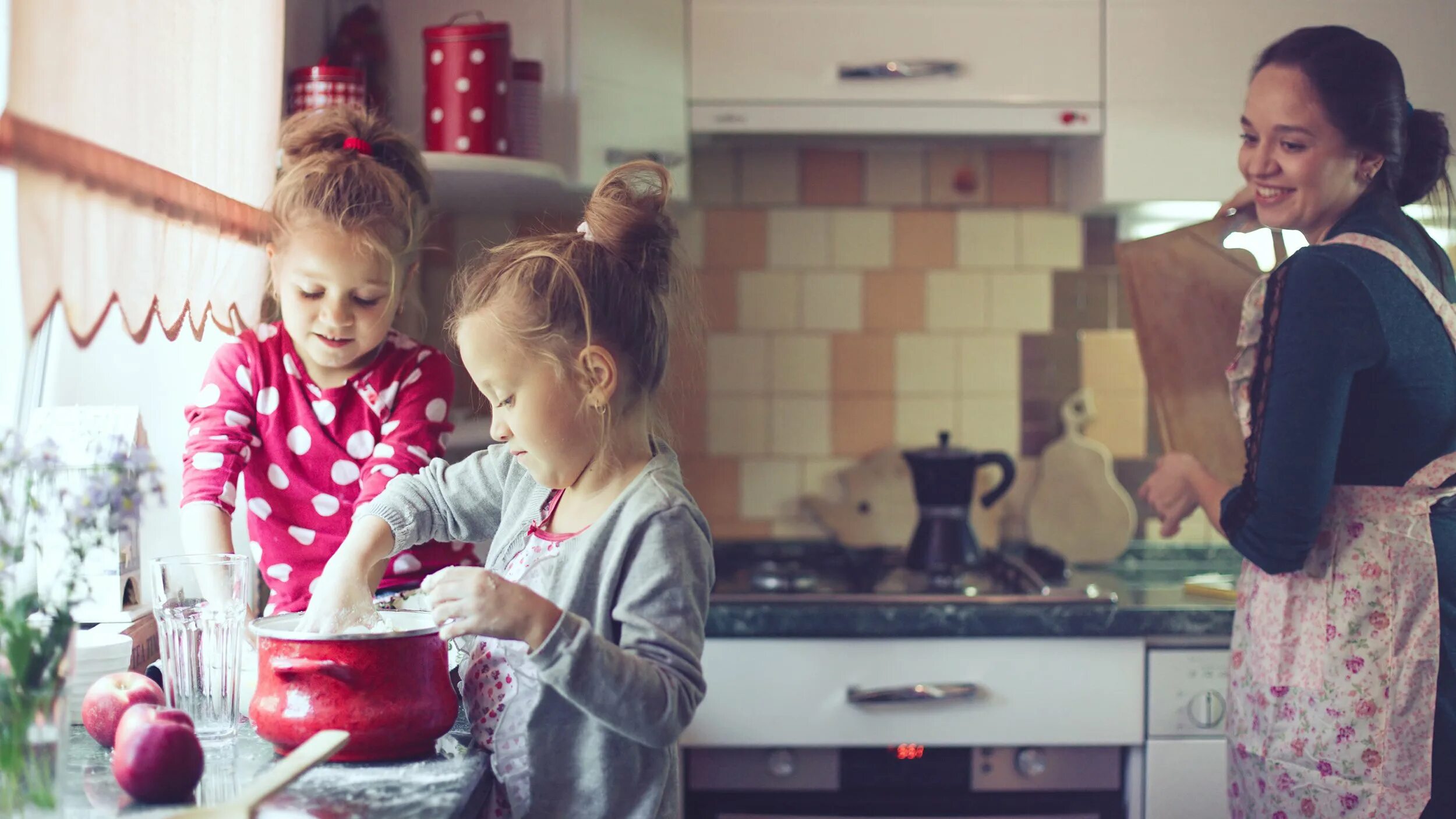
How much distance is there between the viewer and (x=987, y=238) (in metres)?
2.31

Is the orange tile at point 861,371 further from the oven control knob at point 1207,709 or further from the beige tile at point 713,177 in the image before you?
the oven control knob at point 1207,709

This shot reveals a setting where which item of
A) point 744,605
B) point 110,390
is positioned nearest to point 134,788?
point 110,390

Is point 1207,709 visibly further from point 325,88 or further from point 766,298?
point 325,88

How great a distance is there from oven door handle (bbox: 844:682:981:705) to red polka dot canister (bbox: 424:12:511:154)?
927mm

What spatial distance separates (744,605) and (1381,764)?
81 cm

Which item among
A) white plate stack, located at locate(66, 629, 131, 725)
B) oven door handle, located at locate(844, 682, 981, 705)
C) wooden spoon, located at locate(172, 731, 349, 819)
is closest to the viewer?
wooden spoon, located at locate(172, 731, 349, 819)

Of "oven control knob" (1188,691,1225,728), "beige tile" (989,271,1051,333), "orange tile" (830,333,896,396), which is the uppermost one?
"beige tile" (989,271,1051,333)

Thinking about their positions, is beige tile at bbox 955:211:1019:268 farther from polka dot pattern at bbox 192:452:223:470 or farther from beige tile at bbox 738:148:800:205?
polka dot pattern at bbox 192:452:223:470

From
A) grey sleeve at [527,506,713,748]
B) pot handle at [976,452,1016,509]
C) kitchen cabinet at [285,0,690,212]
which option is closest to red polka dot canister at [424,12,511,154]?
kitchen cabinet at [285,0,690,212]

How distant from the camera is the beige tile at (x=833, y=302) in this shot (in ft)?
7.59

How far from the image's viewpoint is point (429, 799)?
809 millimetres

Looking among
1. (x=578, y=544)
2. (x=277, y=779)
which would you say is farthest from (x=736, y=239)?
(x=277, y=779)

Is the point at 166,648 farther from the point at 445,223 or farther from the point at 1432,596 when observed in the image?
the point at 445,223

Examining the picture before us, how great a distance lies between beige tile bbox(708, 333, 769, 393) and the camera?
2309 millimetres
